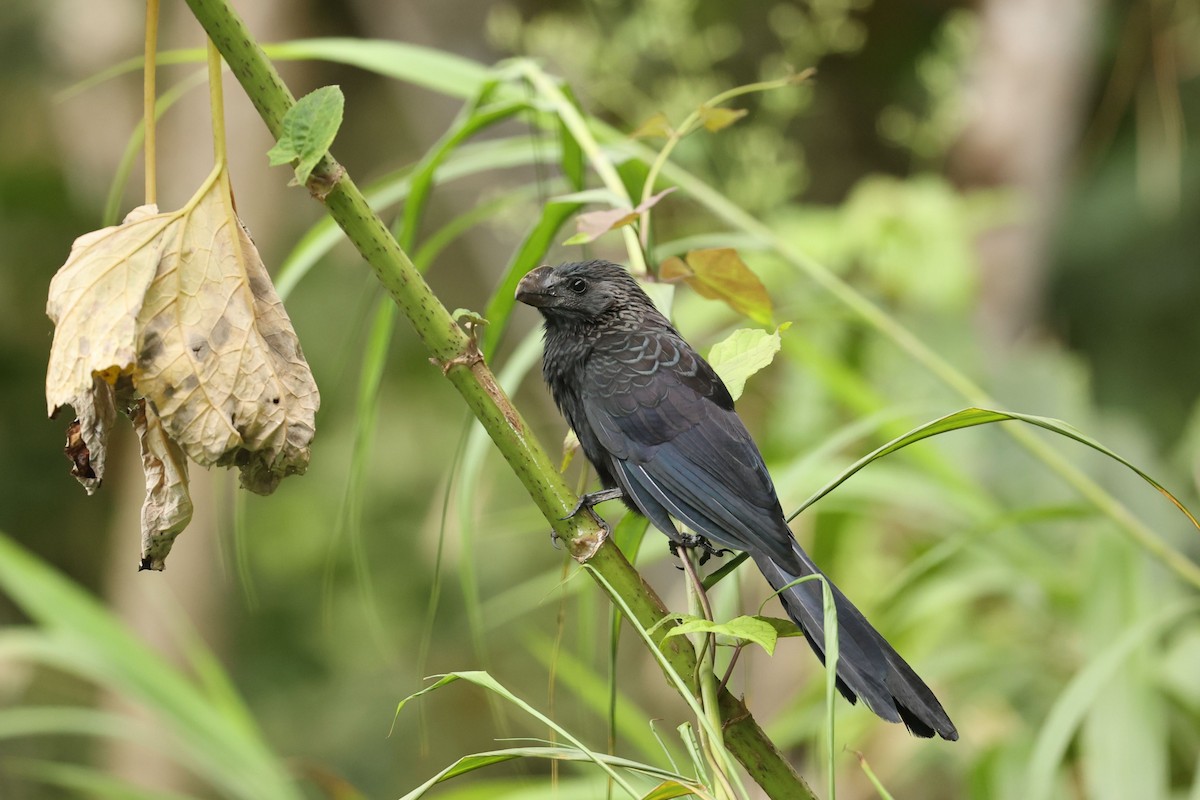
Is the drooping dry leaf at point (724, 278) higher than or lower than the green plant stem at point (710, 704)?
higher

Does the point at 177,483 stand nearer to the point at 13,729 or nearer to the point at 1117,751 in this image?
the point at 13,729

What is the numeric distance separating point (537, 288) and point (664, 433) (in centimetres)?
26

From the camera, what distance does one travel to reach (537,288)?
142 centimetres

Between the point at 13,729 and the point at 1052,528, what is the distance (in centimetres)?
226

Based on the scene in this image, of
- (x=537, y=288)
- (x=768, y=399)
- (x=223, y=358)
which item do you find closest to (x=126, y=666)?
(x=537, y=288)

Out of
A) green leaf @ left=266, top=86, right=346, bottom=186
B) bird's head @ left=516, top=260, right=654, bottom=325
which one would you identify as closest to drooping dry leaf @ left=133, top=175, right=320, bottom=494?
green leaf @ left=266, top=86, right=346, bottom=186

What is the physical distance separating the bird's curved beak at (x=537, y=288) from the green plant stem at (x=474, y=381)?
474 mm

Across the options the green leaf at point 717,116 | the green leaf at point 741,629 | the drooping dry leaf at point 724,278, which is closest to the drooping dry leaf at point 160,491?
the green leaf at point 741,629

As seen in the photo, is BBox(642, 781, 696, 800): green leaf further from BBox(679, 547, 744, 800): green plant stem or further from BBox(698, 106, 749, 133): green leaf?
BBox(698, 106, 749, 133): green leaf

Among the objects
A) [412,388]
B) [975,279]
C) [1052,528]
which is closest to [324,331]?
[412,388]

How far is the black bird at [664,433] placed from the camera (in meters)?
1.02

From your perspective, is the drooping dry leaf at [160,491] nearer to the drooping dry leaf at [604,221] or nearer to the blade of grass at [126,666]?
the drooping dry leaf at [604,221]

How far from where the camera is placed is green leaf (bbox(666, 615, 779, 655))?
0.76 meters

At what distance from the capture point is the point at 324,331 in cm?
689
